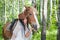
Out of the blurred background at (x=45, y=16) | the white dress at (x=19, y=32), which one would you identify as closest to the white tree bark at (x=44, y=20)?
the blurred background at (x=45, y=16)

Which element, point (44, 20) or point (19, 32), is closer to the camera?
point (19, 32)

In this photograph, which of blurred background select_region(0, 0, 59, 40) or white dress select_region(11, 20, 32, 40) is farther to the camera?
blurred background select_region(0, 0, 59, 40)

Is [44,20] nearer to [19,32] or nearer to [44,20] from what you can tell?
[44,20]

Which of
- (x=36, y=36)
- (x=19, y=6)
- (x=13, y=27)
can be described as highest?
(x=19, y=6)

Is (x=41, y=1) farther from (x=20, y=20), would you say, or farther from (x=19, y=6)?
(x=20, y=20)

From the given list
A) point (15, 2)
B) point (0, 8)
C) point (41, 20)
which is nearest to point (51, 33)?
point (41, 20)

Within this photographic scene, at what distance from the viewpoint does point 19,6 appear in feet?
5.66

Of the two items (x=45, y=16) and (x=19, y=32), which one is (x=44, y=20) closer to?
(x=45, y=16)

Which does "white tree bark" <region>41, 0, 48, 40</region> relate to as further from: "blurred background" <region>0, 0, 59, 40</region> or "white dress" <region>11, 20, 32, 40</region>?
"white dress" <region>11, 20, 32, 40</region>

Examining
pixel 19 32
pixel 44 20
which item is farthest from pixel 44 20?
pixel 19 32

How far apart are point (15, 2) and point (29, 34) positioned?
51 centimetres

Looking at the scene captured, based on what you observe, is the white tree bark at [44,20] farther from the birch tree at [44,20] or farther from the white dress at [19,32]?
the white dress at [19,32]

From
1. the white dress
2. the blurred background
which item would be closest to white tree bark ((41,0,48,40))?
the blurred background

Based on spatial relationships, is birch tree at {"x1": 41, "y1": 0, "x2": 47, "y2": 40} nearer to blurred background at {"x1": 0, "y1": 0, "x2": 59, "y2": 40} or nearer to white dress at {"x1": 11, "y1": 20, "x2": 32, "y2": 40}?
blurred background at {"x1": 0, "y1": 0, "x2": 59, "y2": 40}
